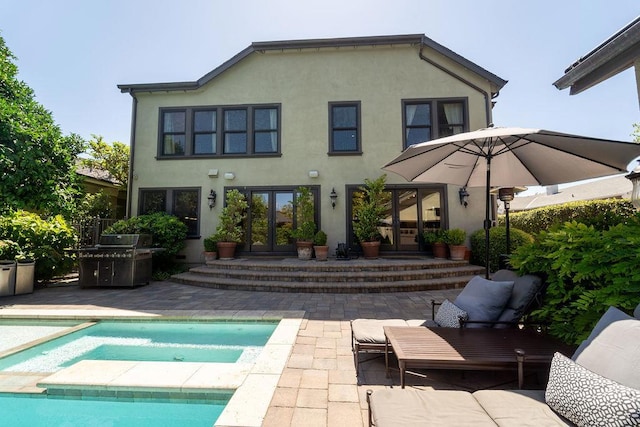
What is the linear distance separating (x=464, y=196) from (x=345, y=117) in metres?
5.04

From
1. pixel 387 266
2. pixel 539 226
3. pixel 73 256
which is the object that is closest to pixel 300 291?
pixel 387 266

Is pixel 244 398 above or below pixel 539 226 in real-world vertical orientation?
below

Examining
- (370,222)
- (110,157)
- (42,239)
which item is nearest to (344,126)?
(370,222)

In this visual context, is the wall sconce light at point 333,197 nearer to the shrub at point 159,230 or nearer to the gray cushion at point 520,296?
the shrub at point 159,230

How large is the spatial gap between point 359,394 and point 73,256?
31.7 ft

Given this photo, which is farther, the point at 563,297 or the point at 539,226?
the point at 539,226

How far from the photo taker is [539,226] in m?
12.3

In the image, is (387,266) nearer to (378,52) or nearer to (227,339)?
(227,339)

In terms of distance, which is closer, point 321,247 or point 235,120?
point 321,247

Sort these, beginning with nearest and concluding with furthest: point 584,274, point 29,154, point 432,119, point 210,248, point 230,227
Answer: point 584,274
point 29,154
point 210,248
point 230,227
point 432,119

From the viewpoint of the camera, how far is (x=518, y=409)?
→ 74.0 inches

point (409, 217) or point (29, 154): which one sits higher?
point (29, 154)

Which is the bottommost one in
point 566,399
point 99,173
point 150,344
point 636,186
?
point 150,344

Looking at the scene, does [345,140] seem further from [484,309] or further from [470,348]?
[470,348]
